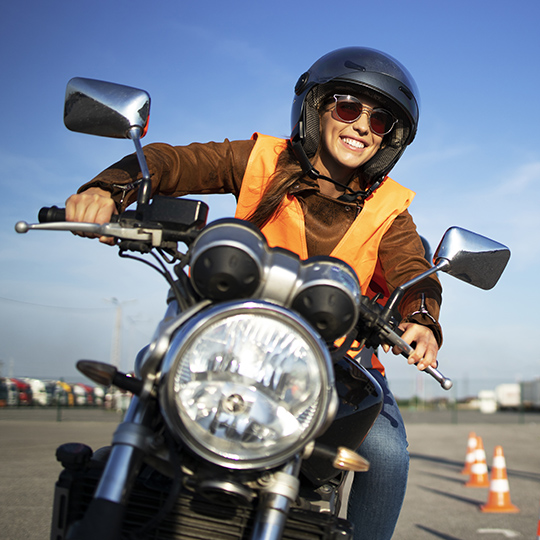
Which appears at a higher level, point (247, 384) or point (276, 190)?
point (276, 190)

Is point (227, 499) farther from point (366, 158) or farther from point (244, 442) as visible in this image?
point (366, 158)

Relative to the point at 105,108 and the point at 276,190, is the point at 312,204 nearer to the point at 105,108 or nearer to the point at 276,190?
the point at 276,190

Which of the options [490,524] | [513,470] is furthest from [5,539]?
[513,470]

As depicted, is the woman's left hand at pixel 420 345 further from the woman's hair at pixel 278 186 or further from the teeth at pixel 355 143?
the teeth at pixel 355 143

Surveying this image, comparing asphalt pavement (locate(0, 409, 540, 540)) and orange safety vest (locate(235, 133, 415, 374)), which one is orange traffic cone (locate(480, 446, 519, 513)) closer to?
asphalt pavement (locate(0, 409, 540, 540))

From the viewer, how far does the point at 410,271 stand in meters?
2.57

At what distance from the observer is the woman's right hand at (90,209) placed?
5.77 ft

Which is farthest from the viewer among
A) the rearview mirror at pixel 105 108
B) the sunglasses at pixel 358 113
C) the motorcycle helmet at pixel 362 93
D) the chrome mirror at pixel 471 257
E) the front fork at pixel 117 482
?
the sunglasses at pixel 358 113

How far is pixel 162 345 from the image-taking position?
54.4 inches

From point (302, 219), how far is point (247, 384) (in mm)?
1323

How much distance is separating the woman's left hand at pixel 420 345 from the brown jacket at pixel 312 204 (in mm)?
201

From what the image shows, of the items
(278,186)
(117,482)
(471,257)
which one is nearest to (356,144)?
(278,186)

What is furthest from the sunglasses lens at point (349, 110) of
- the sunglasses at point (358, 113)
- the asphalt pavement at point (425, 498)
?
the asphalt pavement at point (425, 498)

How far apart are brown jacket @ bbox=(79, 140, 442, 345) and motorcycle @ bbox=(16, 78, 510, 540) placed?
28.2 inches
